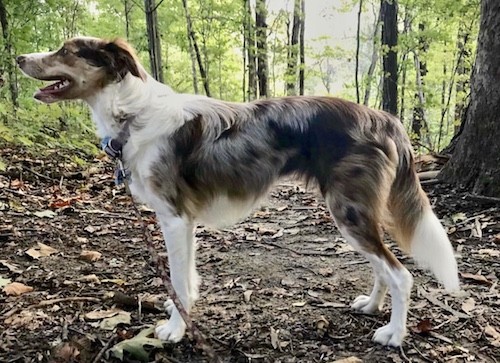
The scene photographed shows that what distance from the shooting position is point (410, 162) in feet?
10.4

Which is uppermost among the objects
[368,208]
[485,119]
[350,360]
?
[485,119]

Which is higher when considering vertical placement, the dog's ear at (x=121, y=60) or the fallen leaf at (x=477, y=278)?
the dog's ear at (x=121, y=60)

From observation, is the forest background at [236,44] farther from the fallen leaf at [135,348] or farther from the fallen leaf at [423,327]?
the fallen leaf at [423,327]

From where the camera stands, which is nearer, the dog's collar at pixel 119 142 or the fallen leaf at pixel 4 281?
the dog's collar at pixel 119 142

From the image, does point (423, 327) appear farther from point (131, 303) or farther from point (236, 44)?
point (236, 44)

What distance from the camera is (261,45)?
1508 cm

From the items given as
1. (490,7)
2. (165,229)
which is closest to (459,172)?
(490,7)

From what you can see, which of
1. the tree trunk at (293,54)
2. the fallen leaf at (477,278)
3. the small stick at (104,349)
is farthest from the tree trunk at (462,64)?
the small stick at (104,349)

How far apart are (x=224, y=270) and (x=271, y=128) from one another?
A: 1.34 m

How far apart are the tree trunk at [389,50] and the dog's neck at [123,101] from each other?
9.28 meters

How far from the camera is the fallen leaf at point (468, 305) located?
10.3 ft

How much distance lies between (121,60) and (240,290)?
1.75 m

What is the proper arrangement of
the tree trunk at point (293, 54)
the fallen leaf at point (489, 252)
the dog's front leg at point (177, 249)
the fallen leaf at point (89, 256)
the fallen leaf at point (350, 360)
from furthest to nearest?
the tree trunk at point (293, 54) < the fallen leaf at point (89, 256) < the fallen leaf at point (489, 252) < the dog's front leg at point (177, 249) < the fallen leaf at point (350, 360)

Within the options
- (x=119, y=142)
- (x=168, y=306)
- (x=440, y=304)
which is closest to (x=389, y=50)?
(x=440, y=304)
